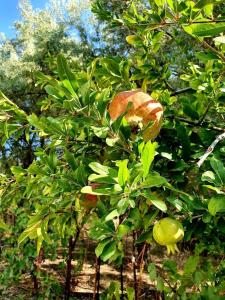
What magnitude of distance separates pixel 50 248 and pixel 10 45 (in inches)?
385

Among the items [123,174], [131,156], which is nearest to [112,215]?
[123,174]

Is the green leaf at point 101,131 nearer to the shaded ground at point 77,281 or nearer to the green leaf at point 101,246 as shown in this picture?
the green leaf at point 101,246

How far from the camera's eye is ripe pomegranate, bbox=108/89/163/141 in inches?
46.5

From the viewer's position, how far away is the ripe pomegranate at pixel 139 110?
1.18 meters

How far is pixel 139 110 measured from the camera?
122 centimetres

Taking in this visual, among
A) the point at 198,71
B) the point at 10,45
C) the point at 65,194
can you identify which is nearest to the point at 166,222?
the point at 65,194

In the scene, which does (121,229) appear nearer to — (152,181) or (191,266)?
(152,181)

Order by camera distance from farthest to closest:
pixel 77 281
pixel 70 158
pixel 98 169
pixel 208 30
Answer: pixel 77 281, pixel 70 158, pixel 98 169, pixel 208 30

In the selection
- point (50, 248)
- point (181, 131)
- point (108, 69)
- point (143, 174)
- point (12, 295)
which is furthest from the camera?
point (12, 295)

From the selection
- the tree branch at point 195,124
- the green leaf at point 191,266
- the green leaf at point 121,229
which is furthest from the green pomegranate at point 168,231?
the green leaf at point 191,266

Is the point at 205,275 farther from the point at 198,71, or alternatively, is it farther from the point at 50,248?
the point at 50,248

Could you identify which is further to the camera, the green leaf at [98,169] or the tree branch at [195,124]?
the tree branch at [195,124]

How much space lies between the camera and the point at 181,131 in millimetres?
1315

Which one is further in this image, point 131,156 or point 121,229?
point 131,156
